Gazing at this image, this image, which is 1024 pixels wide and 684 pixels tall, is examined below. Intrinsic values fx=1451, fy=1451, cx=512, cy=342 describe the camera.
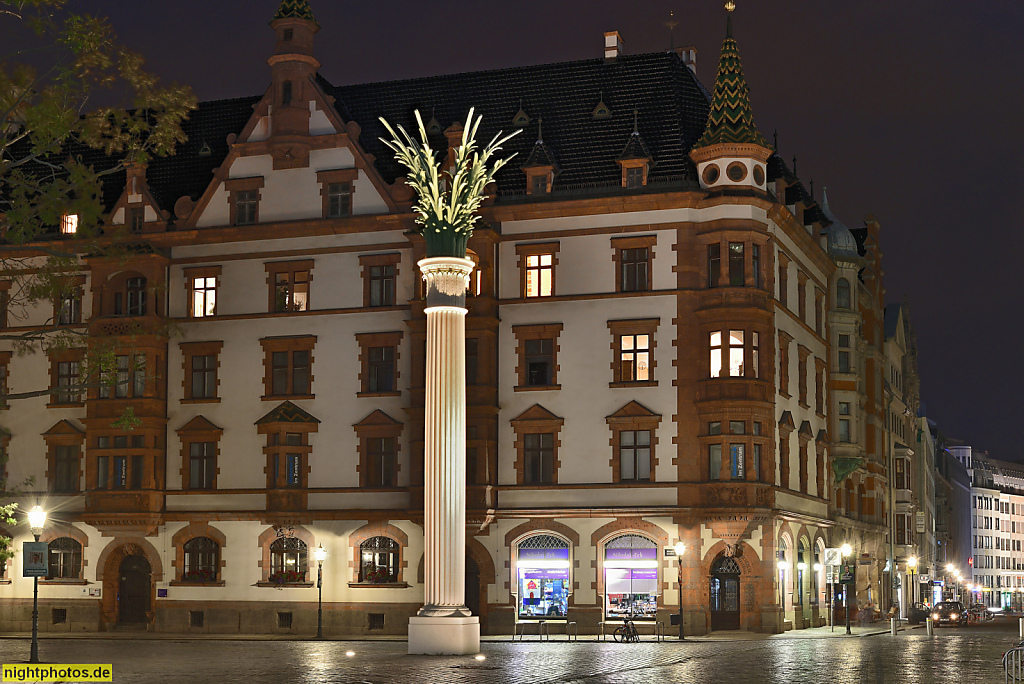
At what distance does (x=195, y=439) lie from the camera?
64.7 meters

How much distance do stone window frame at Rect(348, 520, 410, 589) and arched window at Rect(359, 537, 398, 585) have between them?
126 millimetres

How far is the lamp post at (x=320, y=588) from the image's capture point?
58.5m

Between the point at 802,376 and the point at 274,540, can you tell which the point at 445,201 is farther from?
the point at 802,376

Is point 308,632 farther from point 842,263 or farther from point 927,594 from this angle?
point 927,594

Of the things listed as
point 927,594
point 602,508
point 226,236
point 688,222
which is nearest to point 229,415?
point 226,236

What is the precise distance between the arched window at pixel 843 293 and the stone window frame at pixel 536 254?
2223 cm

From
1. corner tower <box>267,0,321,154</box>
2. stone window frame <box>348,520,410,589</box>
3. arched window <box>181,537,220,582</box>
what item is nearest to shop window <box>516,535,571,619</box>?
stone window frame <box>348,520,410,589</box>

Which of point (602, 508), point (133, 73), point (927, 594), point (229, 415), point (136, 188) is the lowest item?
point (927, 594)

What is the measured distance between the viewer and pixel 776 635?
2292 inches

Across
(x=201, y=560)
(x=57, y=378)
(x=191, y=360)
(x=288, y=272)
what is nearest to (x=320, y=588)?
(x=201, y=560)

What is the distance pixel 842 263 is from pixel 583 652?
36.8 m

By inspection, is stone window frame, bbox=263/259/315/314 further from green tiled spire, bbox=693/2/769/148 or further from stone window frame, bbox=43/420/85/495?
green tiled spire, bbox=693/2/769/148

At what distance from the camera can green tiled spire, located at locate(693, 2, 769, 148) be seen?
60.2m

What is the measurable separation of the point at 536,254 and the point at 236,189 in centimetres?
1455
